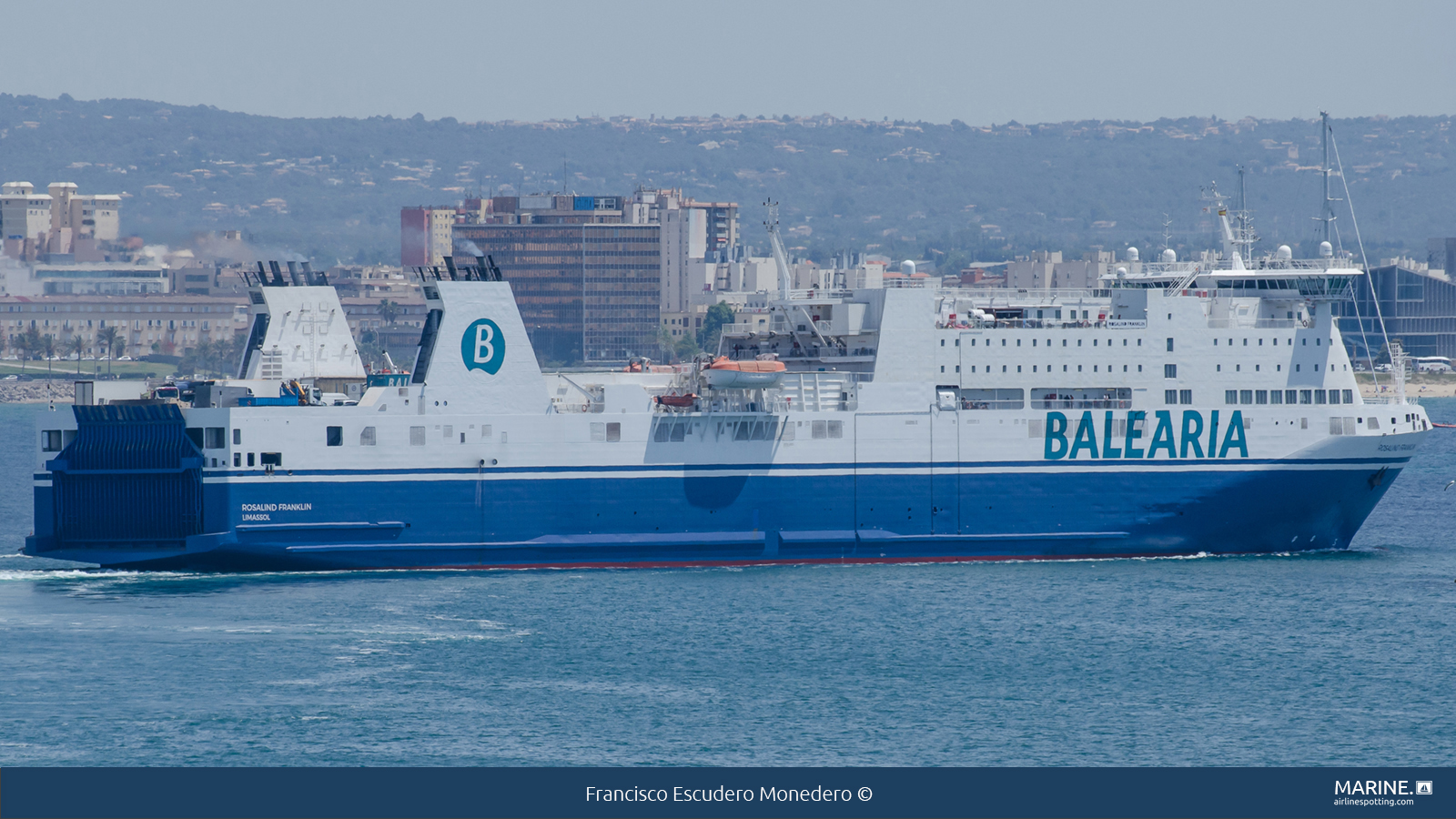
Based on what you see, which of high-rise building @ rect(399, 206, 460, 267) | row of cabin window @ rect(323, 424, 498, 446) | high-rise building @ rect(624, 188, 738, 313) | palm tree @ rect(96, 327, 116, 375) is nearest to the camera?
row of cabin window @ rect(323, 424, 498, 446)

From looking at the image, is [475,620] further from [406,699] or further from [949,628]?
[949,628]

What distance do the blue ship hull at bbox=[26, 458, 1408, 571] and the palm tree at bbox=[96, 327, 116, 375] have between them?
83247mm

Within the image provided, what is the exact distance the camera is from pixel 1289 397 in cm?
3484

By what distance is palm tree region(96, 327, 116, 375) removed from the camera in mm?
111812

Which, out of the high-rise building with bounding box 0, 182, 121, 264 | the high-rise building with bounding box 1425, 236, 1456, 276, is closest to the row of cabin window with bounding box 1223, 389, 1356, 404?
the high-rise building with bounding box 1425, 236, 1456, 276

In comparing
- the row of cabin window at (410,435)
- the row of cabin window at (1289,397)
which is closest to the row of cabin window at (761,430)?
the row of cabin window at (410,435)

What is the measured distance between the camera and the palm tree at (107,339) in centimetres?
11181
